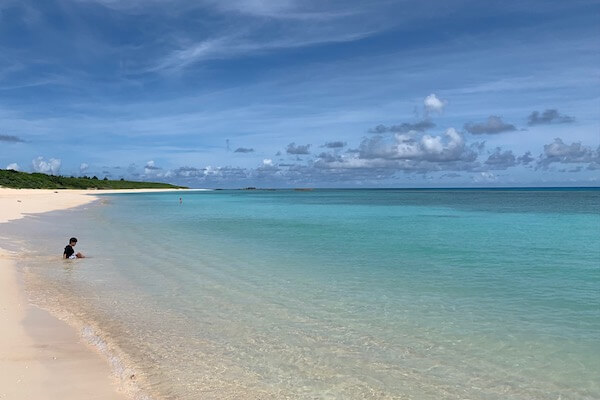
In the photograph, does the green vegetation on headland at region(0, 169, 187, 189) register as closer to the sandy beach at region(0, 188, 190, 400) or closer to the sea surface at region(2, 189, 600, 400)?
the sea surface at region(2, 189, 600, 400)

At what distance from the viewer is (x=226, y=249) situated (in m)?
23.8

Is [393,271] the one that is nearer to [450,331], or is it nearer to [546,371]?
[450,331]

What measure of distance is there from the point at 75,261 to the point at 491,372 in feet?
56.6

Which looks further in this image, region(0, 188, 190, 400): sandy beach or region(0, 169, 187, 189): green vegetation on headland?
region(0, 169, 187, 189): green vegetation on headland

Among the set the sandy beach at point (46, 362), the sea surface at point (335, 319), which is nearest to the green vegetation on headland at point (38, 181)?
the sea surface at point (335, 319)

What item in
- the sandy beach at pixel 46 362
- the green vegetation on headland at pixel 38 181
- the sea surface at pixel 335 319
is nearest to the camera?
the sandy beach at pixel 46 362

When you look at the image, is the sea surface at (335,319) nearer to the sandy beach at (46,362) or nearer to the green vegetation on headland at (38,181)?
the sandy beach at (46,362)

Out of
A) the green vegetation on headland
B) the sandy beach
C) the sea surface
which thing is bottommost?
the sea surface

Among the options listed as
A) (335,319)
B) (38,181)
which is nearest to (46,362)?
(335,319)

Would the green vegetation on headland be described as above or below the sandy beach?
above

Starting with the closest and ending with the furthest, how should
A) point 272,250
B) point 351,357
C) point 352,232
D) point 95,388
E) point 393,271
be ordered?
point 95,388 < point 351,357 < point 393,271 < point 272,250 < point 352,232

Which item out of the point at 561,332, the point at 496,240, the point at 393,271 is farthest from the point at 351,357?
the point at 496,240

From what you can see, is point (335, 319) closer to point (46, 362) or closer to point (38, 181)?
point (46, 362)

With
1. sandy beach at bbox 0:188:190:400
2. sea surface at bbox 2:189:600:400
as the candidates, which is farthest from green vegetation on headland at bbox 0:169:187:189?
sandy beach at bbox 0:188:190:400
